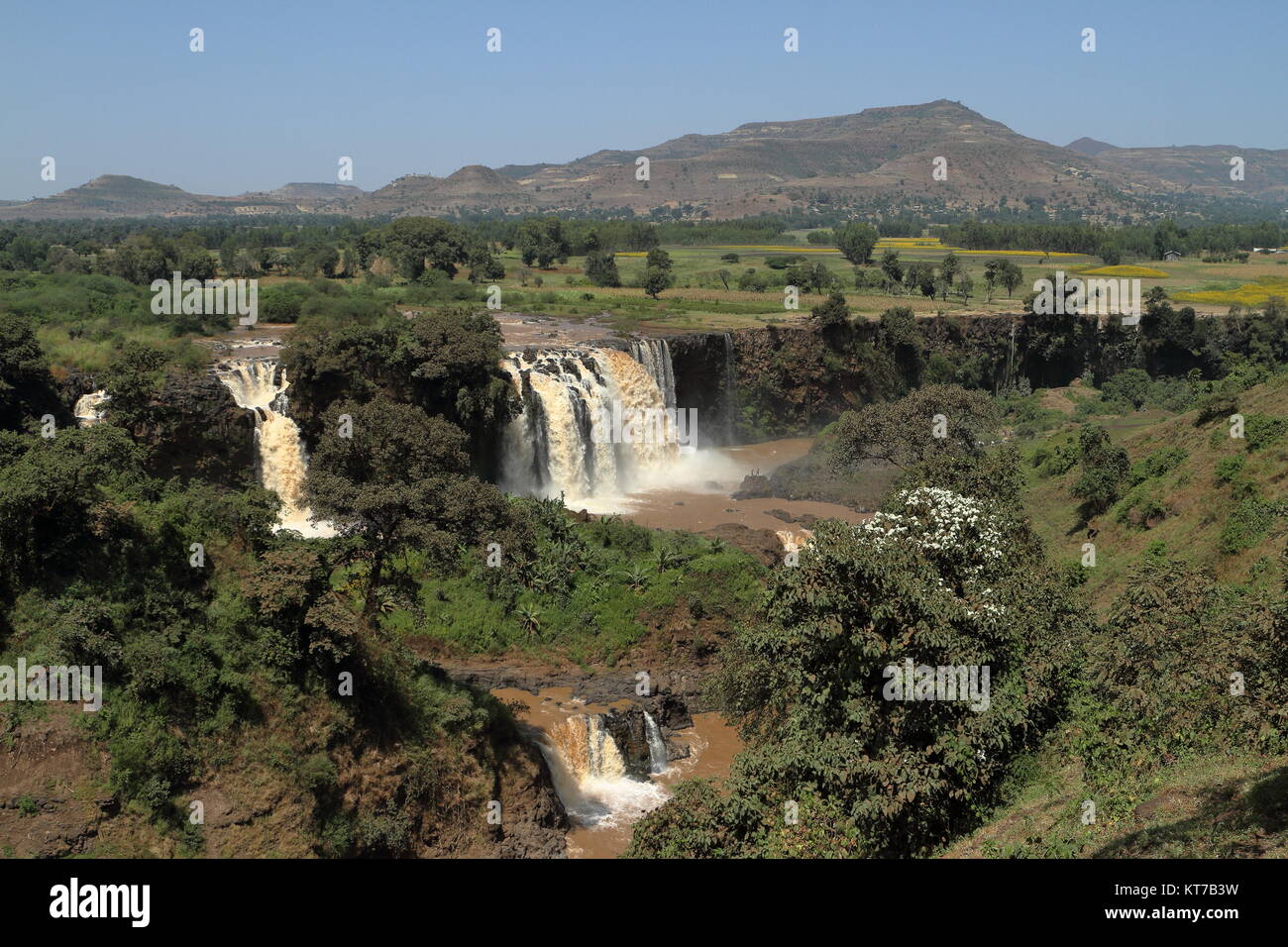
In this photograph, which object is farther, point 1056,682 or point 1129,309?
point 1129,309

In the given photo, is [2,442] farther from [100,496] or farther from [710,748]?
[710,748]

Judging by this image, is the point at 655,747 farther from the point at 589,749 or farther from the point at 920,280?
the point at 920,280

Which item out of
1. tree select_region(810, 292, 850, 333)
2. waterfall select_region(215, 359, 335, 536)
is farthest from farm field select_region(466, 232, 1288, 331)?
waterfall select_region(215, 359, 335, 536)

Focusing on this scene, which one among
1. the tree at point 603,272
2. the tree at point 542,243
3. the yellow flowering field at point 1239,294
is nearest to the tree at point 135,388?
the tree at point 603,272

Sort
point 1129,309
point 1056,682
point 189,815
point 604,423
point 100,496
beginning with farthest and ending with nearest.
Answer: point 1129,309, point 604,423, point 100,496, point 1056,682, point 189,815

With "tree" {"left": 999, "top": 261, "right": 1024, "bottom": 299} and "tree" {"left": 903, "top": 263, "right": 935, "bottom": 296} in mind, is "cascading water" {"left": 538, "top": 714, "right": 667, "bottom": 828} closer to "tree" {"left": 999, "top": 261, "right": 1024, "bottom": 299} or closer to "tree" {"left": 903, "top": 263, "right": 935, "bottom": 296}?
"tree" {"left": 903, "top": 263, "right": 935, "bottom": 296}
